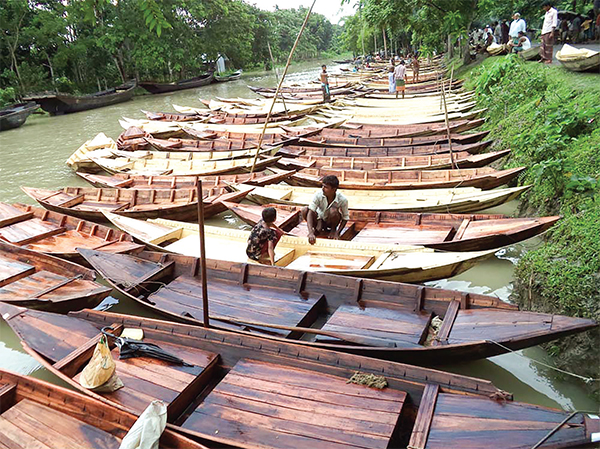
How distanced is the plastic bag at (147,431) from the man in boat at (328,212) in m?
3.32

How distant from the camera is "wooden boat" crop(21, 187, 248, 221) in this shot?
8.09 meters

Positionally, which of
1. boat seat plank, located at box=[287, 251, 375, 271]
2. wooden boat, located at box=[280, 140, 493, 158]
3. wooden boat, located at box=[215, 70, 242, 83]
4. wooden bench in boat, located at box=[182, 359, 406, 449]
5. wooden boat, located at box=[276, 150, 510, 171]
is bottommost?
wooden bench in boat, located at box=[182, 359, 406, 449]

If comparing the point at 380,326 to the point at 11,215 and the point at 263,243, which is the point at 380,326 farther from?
the point at 11,215

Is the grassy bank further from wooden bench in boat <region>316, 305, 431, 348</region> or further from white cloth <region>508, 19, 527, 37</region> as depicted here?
white cloth <region>508, 19, 527, 37</region>

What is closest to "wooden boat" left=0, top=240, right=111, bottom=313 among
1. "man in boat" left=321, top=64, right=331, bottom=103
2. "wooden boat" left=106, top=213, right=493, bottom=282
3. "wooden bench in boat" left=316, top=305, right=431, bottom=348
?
"wooden boat" left=106, top=213, right=493, bottom=282

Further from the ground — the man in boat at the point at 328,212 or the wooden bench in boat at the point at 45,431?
the man in boat at the point at 328,212

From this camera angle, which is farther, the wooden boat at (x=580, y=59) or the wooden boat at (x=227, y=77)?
the wooden boat at (x=227, y=77)

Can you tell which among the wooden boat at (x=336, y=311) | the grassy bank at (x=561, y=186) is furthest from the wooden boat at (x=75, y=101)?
the grassy bank at (x=561, y=186)

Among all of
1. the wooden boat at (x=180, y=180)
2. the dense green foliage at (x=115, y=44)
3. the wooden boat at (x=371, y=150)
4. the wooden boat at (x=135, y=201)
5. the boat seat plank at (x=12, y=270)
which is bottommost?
the boat seat plank at (x=12, y=270)

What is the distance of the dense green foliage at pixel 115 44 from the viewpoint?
24466 mm

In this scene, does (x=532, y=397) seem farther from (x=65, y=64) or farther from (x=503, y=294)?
(x=65, y=64)

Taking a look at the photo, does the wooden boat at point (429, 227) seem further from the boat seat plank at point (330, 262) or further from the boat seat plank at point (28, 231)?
the boat seat plank at point (28, 231)

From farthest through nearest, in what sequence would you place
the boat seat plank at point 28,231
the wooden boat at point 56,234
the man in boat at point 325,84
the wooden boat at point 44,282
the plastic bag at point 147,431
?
the man in boat at point 325,84
the boat seat plank at point 28,231
the wooden boat at point 56,234
the wooden boat at point 44,282
the plastic bag at point 147,431

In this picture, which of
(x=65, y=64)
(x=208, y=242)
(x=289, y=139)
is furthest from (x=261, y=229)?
(x=65, y=64)
